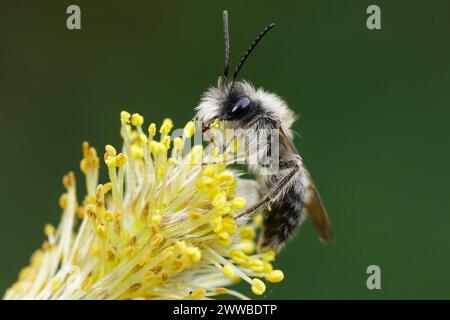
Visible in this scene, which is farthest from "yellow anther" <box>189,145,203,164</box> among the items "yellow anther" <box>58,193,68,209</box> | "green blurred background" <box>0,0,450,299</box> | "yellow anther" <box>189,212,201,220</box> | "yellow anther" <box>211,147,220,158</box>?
"green blurred background" <box>0,0,450,299</box>

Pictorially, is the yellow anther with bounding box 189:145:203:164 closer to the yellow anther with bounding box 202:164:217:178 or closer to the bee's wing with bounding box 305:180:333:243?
the yellow anther with bounding box 202:164:217:178

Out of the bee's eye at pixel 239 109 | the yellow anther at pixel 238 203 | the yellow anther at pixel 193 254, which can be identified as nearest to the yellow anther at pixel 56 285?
the yellow anther at pixel 193 254

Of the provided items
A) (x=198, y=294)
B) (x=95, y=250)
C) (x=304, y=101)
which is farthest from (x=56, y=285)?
(x=304, y=101)

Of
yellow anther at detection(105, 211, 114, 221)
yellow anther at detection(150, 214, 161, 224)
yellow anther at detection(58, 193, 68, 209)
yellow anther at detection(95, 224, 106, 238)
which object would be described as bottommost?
yellow anther at detection(95, 224, 106, 238)

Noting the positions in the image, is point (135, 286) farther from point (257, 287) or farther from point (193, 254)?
point (257, 287)
